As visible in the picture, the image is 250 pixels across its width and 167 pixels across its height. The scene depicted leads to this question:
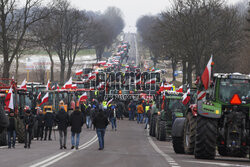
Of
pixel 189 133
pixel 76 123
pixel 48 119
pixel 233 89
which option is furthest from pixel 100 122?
pixel 48 119

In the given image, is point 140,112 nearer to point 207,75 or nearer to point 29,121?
point 29,121

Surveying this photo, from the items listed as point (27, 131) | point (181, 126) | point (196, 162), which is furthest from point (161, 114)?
point (196, 162)

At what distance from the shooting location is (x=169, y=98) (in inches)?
1153

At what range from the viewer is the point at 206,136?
16.6 meters

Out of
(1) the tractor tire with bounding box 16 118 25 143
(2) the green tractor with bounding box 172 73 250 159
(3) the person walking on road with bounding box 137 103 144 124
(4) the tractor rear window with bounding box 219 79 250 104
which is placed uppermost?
(4) the tractor rear window with bounding box 219 79 250 104

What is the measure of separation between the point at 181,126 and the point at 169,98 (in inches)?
381

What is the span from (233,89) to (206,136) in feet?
5.82

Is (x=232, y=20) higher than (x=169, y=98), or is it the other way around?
(x=232, y=20)

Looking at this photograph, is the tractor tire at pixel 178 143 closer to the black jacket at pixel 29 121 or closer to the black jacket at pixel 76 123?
the black jacket at pixel 76 123

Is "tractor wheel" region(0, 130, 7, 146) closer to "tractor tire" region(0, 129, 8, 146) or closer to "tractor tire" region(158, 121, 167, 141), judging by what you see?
"tractor tire" region(0, 129, 8, 146)

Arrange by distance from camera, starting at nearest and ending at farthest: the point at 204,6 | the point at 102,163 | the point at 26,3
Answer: the point at 102,163, the point at 26,3, the point at 204,6

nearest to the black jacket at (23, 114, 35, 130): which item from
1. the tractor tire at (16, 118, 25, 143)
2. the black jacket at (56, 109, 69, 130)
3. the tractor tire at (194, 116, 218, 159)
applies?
the black jacket at (56, 109, 69, 130)

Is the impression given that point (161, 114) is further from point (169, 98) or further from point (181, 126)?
point (181, 126)

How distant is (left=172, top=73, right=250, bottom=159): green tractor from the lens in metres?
16.6
